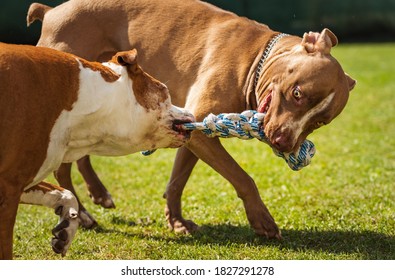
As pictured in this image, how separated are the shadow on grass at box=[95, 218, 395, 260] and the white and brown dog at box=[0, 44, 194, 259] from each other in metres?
1.06

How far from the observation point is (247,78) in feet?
19.9

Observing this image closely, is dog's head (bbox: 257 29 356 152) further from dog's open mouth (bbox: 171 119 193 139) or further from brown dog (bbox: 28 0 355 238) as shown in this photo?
dog's open mouth (bbox: 171 119 193 139)

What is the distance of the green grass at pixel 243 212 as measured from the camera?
565 centimetres

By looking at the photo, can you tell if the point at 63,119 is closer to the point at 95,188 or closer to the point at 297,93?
the point at 297,93

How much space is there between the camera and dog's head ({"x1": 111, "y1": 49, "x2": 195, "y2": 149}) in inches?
197

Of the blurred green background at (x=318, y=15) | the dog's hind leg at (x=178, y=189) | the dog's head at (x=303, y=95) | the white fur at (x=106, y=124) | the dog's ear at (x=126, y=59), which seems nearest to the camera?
the white fur at (x=106, y=124)

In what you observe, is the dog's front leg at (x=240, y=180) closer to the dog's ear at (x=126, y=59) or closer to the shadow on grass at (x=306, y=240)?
the shadow on grass at (x=306, y=240)

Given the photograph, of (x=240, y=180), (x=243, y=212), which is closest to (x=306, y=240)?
(x=240, y=180)

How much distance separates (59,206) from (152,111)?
2.85 ft

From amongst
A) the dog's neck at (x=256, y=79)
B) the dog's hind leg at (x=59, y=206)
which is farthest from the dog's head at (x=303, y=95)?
the dog's hind leg at (x=59, y=206)

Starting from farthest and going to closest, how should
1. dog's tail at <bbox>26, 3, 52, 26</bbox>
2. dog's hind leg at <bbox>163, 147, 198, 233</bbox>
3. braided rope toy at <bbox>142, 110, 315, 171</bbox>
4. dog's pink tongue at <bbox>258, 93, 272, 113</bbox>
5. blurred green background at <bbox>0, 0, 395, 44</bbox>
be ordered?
blurred green background at <bbox>0, 0, 395, 44</bbox> → dog's tail at <bbox>26, 3, 52, 26</bbox> → dog's hind leg at <bbox>163, 147, 198, 233</bbox> → dog's pink tongue at <bbox>258, 93, 272, 113</bbox> → braided rope toy at <bbox>142, 110, 315, 171</bbox>

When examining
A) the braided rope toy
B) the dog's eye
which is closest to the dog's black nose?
the braided rope toy
